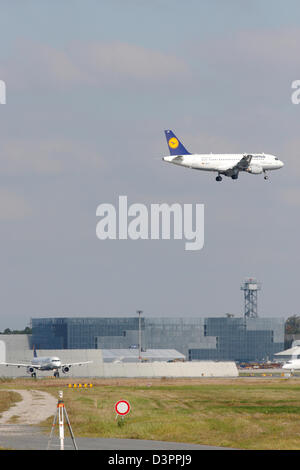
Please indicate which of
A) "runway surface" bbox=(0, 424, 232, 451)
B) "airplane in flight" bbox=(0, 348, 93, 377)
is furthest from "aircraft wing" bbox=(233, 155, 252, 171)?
"runway surface" bbox=(0, 424, 232, 451)

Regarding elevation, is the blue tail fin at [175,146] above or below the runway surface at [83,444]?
above

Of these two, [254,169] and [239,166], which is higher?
[254,169]

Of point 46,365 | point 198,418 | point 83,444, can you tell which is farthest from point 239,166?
point 83,444

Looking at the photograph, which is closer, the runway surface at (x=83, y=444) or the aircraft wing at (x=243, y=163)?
the runway surface at (x=83, y=444)

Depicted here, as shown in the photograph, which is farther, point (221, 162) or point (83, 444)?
point (221, 162)

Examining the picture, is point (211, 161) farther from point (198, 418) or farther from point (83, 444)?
point (83, 444)

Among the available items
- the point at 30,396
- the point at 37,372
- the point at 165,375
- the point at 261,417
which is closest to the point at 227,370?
the point at 165,375

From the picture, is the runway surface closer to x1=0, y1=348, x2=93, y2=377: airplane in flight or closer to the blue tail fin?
the blue tail fin

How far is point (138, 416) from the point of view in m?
54.0

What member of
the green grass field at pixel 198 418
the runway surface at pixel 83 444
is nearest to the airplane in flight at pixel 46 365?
the green grass field at pixel 198 418

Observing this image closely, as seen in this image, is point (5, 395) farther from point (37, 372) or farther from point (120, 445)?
point (37, 372)

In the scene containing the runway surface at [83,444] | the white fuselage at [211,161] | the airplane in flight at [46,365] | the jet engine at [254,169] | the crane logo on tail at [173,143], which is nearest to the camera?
the runway surface at [83,444]

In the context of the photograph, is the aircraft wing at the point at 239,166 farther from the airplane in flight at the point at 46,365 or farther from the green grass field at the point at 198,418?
the airplane in flight at the point at 46,365
